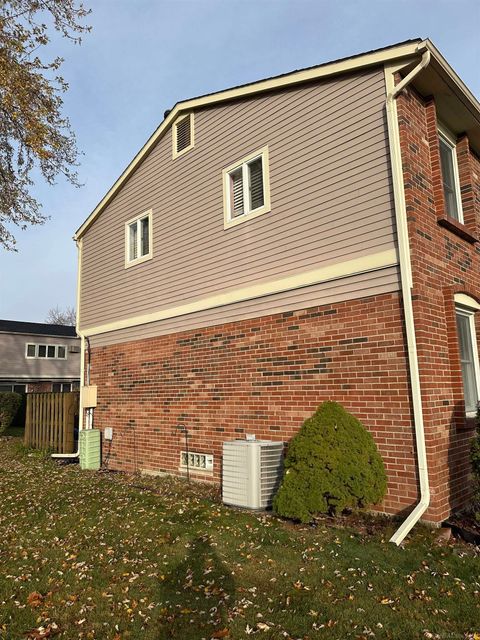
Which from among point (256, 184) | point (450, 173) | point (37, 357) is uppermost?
point (256, 184)

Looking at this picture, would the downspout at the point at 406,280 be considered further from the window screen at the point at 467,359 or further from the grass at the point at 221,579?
the window screen at the point at 467,359

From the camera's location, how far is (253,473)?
6.17 m

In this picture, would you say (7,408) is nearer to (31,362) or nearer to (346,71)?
(31,362)

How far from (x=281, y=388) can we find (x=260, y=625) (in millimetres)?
3692

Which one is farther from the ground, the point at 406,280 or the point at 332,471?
the point at 406,280

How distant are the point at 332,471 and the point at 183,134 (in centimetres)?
732

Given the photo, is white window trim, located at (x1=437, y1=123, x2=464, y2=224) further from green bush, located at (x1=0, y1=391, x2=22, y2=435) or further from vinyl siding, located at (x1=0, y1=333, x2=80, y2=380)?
vinyl siding, located at (x1=0, y1=333, x2=80, y2=380)

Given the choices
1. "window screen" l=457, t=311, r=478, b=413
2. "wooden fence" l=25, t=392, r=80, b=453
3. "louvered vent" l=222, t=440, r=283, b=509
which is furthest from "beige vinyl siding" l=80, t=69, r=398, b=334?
"wooden fence" l=25, t=392, r=80, b=453

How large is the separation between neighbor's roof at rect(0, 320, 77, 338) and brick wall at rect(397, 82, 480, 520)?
2946cm

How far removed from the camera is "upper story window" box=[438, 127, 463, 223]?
7188mm

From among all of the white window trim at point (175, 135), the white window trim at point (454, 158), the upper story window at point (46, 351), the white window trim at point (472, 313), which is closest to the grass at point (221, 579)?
the white window trim at point (472, 313)

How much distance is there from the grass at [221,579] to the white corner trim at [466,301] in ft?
10.1

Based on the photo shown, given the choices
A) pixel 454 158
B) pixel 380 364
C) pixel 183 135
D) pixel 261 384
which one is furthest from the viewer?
pixel 183 135

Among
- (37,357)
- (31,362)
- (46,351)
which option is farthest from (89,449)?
(46,351)
